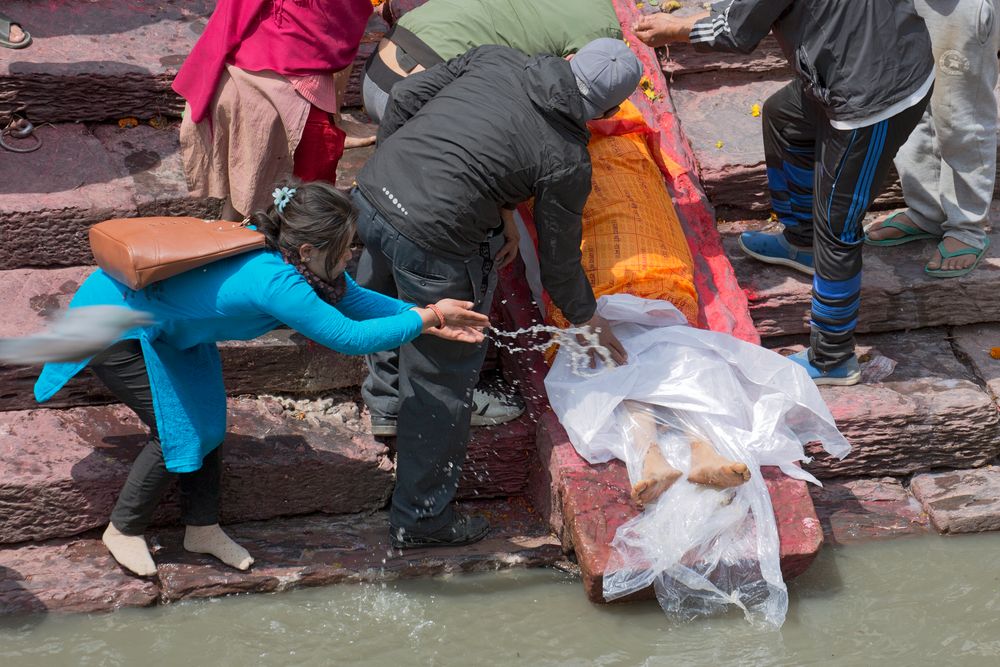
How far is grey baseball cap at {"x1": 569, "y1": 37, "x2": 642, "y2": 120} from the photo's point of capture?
12.3 feet

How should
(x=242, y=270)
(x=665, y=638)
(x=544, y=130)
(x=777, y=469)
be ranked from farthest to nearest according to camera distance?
(x=777, y=469) < (x=665, y=638) < (x=544, y=130) < (x=242, y=270)

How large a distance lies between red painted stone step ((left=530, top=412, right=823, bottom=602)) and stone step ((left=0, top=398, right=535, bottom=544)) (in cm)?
29

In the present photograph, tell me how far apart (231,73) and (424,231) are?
3.22 ft

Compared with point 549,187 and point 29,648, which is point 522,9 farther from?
point 29,648

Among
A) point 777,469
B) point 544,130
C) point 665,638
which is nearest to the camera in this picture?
point 544,130

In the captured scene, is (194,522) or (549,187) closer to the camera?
(549,187)

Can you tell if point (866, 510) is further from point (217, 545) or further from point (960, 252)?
point (217, 545)

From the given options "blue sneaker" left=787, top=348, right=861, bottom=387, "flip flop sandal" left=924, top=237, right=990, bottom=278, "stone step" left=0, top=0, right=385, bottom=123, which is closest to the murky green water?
"blue sneaker" left=787, top=348, right=861, bottom=387

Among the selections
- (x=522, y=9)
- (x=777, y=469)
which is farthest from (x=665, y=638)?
(x=522, y=9)

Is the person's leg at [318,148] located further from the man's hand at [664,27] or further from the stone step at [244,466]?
the man's hand at [664,27]

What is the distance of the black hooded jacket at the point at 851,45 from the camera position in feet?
13.4

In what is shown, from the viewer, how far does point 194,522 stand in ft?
13.2

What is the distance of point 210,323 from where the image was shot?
3.62 metres

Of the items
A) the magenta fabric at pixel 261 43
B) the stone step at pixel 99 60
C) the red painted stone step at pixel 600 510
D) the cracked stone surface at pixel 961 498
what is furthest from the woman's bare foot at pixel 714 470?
the stone step at pixel 99 60
